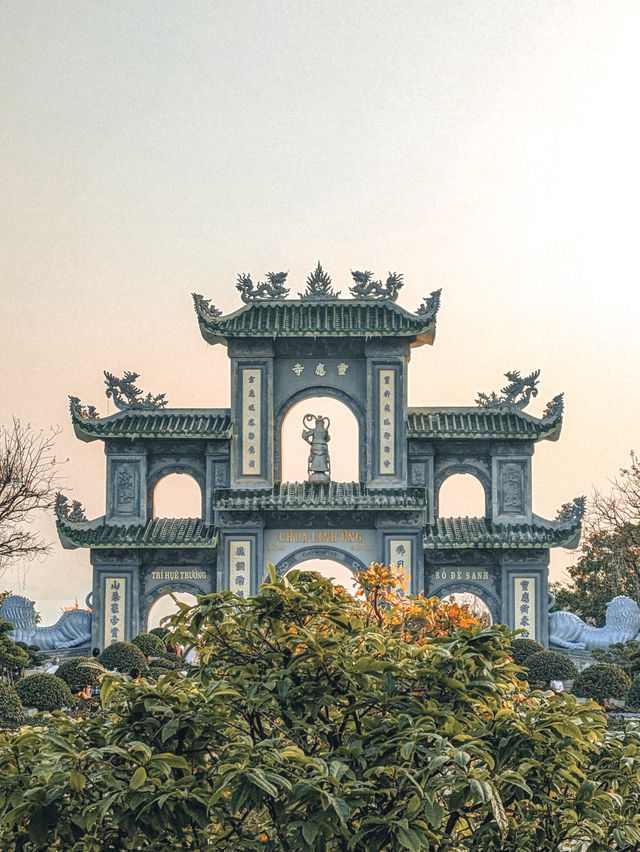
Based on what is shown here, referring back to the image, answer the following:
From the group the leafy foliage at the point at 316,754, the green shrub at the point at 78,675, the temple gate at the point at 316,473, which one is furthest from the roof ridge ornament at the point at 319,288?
the leafy foliage at the point at 316,754

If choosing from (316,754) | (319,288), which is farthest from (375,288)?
(316,754)

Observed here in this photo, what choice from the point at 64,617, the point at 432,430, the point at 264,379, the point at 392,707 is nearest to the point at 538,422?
the point at 432,430

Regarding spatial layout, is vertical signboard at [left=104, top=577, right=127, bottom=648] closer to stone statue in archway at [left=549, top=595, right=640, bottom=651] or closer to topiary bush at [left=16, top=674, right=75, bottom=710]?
topiary bush at [left=16, top=674, right=75, bottom=710]

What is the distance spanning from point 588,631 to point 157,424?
1217cm

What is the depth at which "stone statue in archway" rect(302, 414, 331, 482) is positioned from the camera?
33.9m

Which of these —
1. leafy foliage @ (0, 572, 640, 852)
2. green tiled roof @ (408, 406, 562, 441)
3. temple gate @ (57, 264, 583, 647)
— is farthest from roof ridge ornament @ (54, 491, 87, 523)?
leafy foliage @ (0, 572, 640, 852)

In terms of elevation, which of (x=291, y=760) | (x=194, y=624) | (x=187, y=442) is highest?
(x=187, y=442)

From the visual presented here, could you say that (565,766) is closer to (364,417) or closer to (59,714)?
(59,714)

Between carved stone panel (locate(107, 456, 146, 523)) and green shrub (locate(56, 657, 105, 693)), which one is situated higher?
carved stone panel (locate(107, 456, 146, 523))

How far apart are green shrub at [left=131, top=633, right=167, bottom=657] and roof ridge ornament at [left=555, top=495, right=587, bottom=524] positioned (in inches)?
403

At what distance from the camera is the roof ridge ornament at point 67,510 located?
34.1 m

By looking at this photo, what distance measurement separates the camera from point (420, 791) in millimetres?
7629

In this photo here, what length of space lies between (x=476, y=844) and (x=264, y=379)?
2565 centimetres

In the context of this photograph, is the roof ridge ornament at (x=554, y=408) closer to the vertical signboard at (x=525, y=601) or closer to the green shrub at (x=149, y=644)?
the vertical signboard at (x=525, y=601)
